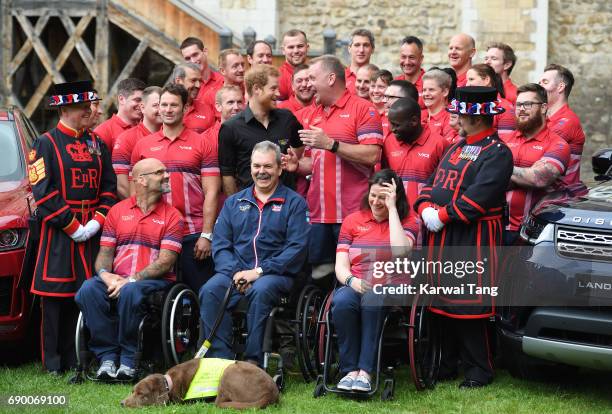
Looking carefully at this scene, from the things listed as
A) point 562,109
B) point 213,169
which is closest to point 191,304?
point 213,169

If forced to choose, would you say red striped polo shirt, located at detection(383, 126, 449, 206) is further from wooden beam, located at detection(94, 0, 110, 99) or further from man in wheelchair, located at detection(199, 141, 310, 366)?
wooden beam, located at detection(94, 0, 110, 99)

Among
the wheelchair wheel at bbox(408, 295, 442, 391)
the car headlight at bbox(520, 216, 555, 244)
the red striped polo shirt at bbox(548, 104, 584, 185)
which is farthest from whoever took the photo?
the red striped polo shirt at bbox(548, 104, 584, 185)

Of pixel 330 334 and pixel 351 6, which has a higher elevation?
pixel 351 6

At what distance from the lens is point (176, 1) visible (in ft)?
51.5

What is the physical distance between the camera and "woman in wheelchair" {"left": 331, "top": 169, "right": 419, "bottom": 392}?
7.18 metres

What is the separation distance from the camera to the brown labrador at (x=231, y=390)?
6824 mm

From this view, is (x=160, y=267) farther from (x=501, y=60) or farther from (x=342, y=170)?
(x=501, y=60)

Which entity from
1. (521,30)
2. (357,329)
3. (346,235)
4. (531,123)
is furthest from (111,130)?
(521,30)

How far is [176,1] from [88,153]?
7.90 meters

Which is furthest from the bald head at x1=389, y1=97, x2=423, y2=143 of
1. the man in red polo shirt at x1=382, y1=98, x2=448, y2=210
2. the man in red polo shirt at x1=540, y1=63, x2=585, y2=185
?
the man in red polo shirt at x1=540, y1=63, x2=585, y2=185

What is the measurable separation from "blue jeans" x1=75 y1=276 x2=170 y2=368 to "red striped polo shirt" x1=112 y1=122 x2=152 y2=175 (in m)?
1.16

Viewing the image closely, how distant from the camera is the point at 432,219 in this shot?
7.42 metres

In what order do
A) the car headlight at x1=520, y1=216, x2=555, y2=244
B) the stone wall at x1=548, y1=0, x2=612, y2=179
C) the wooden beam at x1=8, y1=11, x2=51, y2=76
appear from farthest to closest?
the stone wall at x1=548, y1=0, x2=612, y2=179 → the wooden beam at x1=8, y1=11, x2=51, y2=76 → the car headlight at x1=520, y1=216, x2=555, y2=244

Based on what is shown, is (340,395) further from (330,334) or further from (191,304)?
(191,304)
